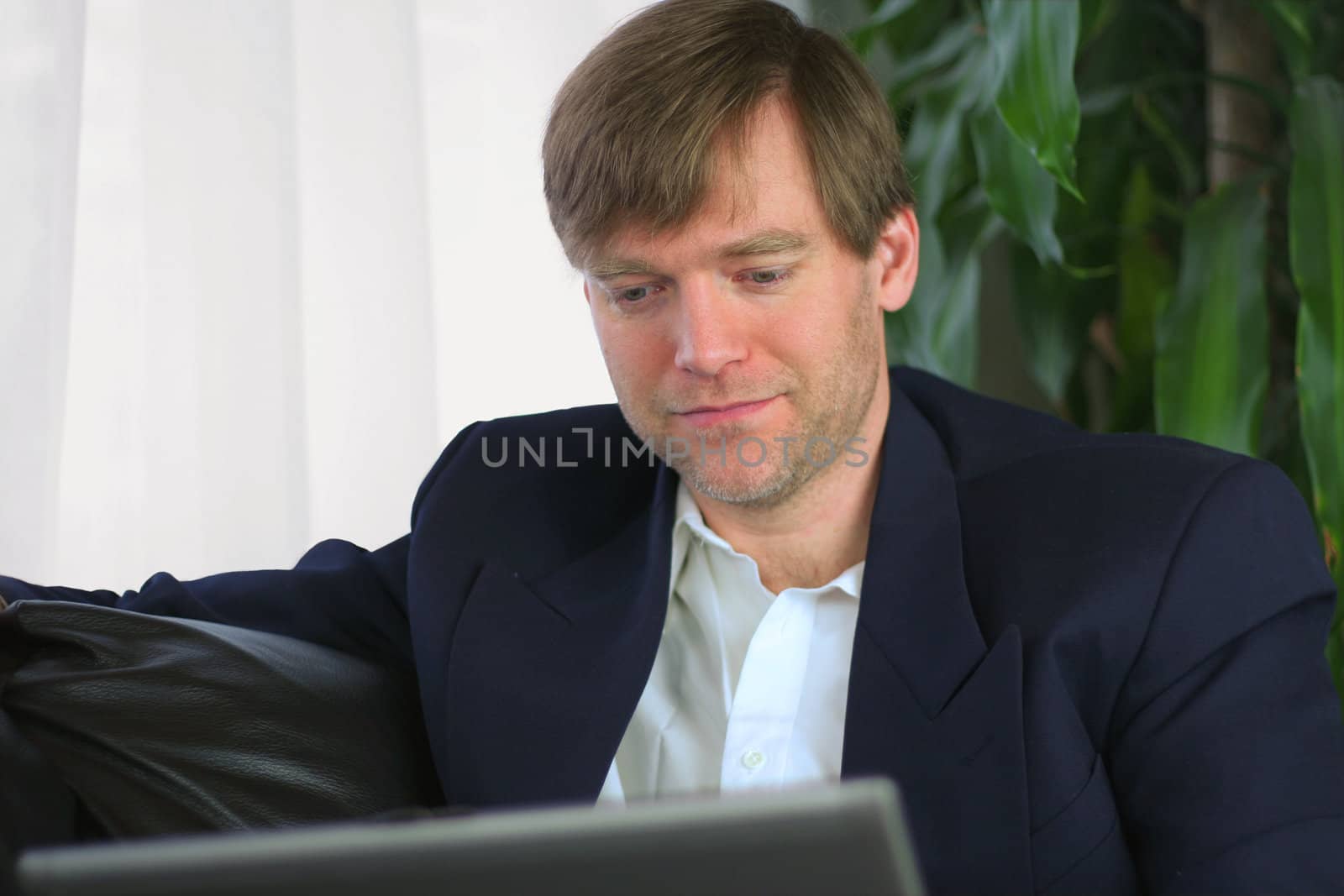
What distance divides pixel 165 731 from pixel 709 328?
53cm

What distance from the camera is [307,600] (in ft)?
3.92

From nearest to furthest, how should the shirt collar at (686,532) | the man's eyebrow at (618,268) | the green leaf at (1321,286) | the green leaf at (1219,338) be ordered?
the man's eyebrow at (618,268) < the shirt collar at (686,532) < the green leaf at (1321,286) < the green leaf at (1219,338)

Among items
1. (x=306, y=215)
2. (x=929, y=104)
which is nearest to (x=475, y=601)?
(x=306, y=215)

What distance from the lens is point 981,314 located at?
2.52m

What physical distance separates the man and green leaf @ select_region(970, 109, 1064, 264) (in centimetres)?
30

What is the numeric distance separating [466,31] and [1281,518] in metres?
1.16

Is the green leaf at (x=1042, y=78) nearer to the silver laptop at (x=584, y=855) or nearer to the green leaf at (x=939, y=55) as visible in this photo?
the green leaf at (x=939, y=55)

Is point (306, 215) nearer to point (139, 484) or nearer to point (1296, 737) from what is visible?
point (139, 484)

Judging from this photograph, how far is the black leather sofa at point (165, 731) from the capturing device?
1002 millimetres

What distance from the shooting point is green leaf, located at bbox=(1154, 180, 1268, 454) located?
1.44 m

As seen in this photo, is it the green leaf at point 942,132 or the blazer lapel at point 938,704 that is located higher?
the green leaf at point 942,132

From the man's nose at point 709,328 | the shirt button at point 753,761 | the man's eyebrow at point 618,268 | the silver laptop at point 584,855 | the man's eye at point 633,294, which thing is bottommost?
the shirt button at point 753,761

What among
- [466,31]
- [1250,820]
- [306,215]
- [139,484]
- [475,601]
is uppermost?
[466,31]

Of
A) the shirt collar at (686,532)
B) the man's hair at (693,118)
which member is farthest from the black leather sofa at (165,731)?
the man's hair at (693,118)
